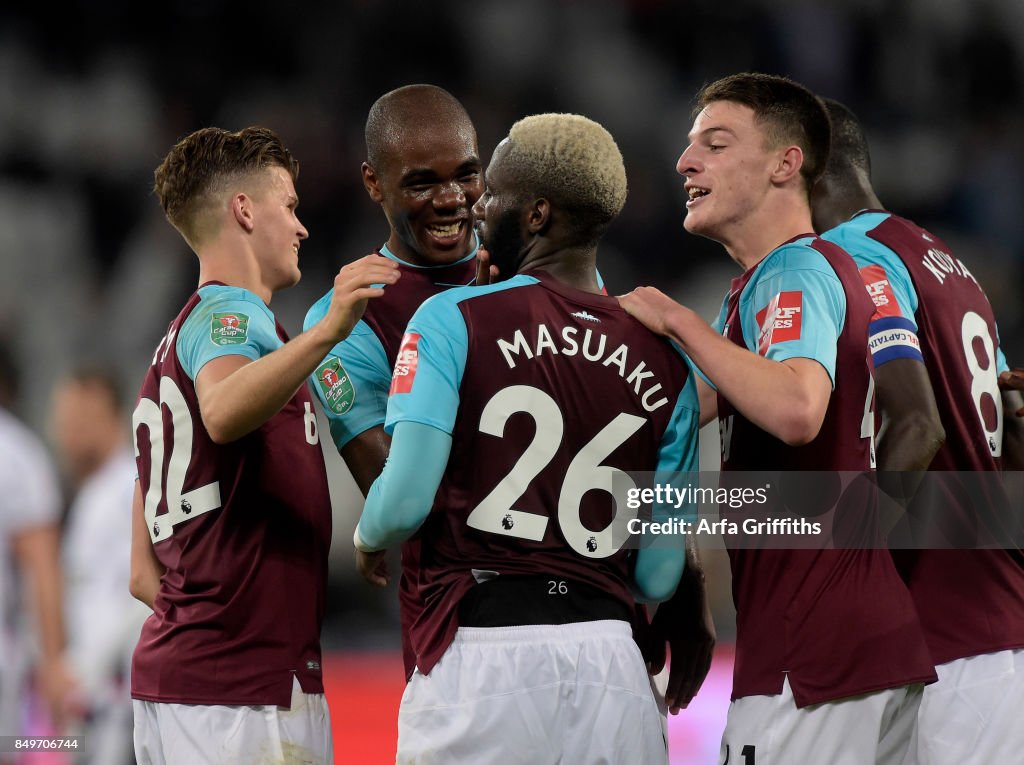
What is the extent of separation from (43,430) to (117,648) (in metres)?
2.40

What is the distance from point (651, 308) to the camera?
3039mm

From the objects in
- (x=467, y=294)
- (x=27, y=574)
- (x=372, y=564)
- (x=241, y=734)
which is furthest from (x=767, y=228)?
(x=27, y=574)

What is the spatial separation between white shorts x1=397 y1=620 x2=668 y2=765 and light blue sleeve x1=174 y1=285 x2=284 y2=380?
3.29 feet

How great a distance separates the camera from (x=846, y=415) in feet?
10.3

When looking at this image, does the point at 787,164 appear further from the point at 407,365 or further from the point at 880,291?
the point at 407,365

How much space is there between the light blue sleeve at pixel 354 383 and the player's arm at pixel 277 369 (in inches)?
21.5

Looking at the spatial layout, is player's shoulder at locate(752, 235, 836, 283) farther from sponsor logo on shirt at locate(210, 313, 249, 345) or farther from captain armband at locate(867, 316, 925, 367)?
sponsor logo on shirt at locate(210, 313, 249, 345)

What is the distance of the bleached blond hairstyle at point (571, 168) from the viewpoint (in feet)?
10.1

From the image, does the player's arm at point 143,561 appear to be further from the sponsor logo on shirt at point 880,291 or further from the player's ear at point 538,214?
the sponsor logo on shirt at point 880,291

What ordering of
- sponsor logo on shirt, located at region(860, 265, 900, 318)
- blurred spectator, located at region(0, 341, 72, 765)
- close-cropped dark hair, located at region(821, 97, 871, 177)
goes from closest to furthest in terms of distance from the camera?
1. sponsor logo on shirt, located at region(860, 265, 900, 318)
2. close-cropped dark hair, located at region(821, 97, 871, 177)
3. blurred spectator, located at region(0, 341, 72, 765)

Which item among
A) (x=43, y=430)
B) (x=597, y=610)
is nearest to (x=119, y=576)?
(x=43, y=430)

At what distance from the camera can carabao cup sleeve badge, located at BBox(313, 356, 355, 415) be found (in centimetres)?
376

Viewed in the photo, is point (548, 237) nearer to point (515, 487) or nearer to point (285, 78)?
point (515, 487)

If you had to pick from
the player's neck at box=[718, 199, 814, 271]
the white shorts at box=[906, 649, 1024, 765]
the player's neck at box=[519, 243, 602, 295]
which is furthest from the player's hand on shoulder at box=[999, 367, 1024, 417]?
the player's neck at box=[519, 243, 602, 295]
